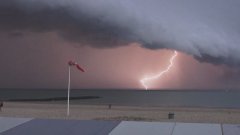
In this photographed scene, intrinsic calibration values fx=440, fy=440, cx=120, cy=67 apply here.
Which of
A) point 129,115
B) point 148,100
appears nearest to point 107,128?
point 129,115

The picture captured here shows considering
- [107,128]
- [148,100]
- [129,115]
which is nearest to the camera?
[107,128]

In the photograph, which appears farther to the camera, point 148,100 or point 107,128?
point 148,100

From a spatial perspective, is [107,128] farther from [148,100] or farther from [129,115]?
[148,100]

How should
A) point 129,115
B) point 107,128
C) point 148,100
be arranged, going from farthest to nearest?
1. point 148,100
2. point 129,115
3. point 107,128

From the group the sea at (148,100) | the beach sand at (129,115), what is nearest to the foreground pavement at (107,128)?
the beach sand at (129,115)

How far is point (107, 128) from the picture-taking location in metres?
8.99

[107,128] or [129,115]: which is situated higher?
[129,115]

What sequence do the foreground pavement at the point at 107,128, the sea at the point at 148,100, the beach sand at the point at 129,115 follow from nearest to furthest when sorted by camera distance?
the foreground pavement at the point at 107,128 < the beach sand at the point at 129,115 < the sea at the point at 148,100

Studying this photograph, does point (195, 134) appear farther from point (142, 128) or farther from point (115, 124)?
point (115, 124)

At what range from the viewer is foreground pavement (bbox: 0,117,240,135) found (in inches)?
340

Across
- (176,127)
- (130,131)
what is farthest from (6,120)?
(176,127)

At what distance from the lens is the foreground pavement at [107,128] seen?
8.64 metres

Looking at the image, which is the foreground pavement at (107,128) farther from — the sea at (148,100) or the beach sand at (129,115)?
the sea at (148,100)

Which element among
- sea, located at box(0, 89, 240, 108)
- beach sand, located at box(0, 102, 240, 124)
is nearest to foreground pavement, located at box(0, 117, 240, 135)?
beach sand, located at box(0, 102, 240, 124)
